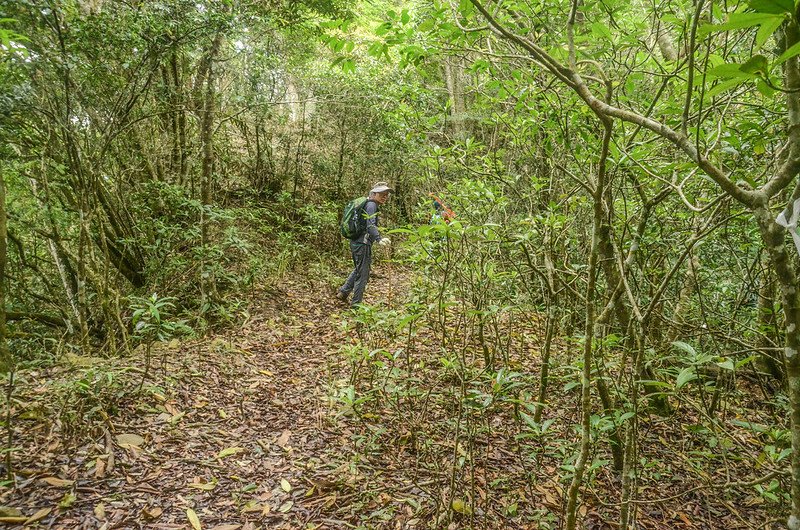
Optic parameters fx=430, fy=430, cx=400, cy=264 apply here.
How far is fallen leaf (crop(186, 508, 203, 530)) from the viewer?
287 cm

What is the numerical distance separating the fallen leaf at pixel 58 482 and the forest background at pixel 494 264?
3.4 inches

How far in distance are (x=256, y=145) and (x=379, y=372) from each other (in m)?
7.29

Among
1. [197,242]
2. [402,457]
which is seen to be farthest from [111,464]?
[197,242]

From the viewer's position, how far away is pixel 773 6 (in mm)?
912

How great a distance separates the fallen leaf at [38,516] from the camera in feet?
8.66

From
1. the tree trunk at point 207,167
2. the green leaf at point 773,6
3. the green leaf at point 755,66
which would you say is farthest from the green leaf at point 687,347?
the tree trunk at point 207,167

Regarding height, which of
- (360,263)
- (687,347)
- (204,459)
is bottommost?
(204,459)

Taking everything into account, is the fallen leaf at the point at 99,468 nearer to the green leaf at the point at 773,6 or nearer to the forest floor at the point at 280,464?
the forest floor at the point at 280,464

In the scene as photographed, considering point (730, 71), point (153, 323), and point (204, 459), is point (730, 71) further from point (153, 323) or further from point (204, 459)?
point (153, 323)

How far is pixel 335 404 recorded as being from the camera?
4441 mm

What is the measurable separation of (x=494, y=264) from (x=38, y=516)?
3.99 meters

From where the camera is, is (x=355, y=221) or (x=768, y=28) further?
(x=355, y=221)

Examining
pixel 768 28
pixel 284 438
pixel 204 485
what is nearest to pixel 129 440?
pixel 204 485

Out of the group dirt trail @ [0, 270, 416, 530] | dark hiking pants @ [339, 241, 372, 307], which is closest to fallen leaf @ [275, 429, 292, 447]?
dirt trail @ [0, 270, 416, 530]
